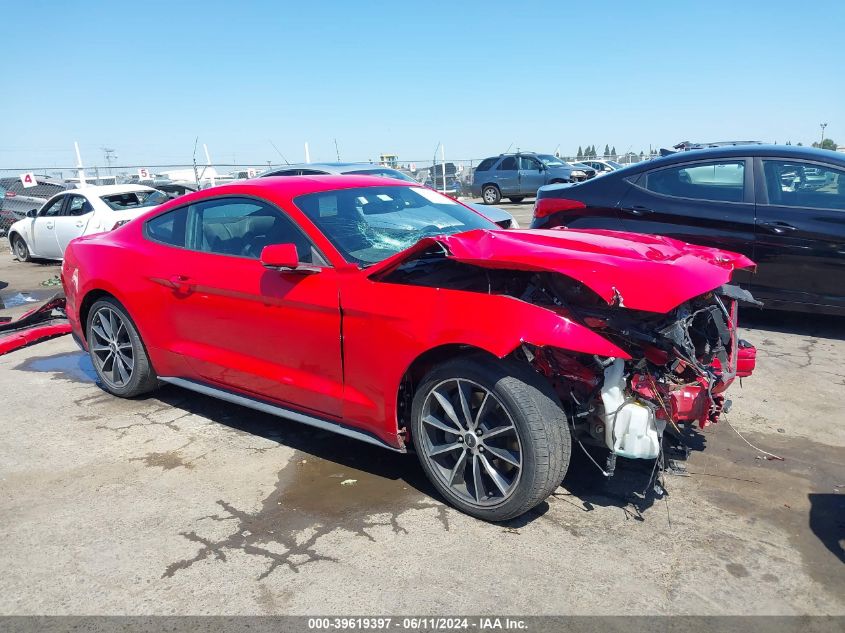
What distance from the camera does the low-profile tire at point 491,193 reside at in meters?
24.3

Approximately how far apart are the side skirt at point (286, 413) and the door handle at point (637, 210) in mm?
3907

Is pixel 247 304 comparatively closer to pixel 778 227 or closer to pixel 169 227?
pixel 169 227

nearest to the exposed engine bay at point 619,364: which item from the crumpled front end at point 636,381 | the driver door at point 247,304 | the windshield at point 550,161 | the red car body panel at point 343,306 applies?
the crumpled front end at point 636,381

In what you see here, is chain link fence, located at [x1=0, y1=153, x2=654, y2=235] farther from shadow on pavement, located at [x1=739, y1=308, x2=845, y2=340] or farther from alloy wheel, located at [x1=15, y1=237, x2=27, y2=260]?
shadow on pavement, located at [x1=739, y1=308, x2=845, y2=340]

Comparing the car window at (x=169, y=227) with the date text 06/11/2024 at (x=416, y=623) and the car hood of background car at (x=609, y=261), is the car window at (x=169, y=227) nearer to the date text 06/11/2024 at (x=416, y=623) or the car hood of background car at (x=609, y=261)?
the car hood of background car at (x=609, y=261)

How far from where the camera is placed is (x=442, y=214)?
4.61 meters

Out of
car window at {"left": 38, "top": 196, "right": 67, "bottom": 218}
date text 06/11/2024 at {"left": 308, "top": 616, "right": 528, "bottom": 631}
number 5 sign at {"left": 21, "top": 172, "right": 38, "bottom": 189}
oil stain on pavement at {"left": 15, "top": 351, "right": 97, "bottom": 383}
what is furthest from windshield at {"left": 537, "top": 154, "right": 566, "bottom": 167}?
date text 06/11/2024 at {"left": 308, "top": 616, "right": 528, "bottom": 631}

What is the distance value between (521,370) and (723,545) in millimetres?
1193

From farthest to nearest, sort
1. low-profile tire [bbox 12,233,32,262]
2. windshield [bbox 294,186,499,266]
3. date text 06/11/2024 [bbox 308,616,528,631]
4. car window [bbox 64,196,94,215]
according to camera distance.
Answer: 1. low-profile tire [bbox 12,233,32,262]
2. car window [bbox 64,196,94,215]
3. windshield [bbox 294,186,499,266]
4. date text 06/11/2024 [bbox 308,616,528,631]

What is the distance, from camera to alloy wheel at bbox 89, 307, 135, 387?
4.96 meters

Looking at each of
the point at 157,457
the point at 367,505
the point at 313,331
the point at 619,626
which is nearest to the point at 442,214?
the point at 313,331

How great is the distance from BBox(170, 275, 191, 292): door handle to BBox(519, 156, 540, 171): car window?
801 inches

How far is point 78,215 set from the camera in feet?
40.4

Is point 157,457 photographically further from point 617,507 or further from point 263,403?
point 617,507
